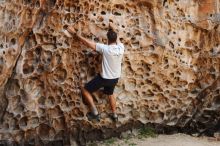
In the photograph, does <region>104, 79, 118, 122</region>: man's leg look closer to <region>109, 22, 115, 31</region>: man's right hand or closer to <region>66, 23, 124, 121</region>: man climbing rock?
<region>66, 23, 124, 121</region>: man climbing rock

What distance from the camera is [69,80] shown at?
21.7 feet

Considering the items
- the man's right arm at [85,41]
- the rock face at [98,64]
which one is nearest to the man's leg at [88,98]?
the rock face at [98,64]

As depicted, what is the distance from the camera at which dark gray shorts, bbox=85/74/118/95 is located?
6.48 metres

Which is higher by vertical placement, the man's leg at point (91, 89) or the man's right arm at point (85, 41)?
the man's right arm at point (85, 41)

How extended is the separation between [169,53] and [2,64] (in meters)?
2.37

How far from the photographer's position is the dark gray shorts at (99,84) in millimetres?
6477

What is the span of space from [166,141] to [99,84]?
1378 mm

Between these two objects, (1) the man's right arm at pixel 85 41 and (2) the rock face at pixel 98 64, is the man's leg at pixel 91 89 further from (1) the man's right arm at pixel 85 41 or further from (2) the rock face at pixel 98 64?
(1) the man's right arm at pixel 85 41

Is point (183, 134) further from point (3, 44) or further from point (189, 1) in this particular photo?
point (3, 44)

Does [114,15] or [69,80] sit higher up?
[114,15]

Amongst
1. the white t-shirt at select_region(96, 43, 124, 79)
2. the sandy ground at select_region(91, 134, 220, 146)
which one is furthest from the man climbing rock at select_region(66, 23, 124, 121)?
the sandy ground at select_region(91, 134, 220, 146)

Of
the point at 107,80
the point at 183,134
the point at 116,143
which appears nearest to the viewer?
the point at 107,80

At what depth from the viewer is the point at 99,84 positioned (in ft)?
21.2

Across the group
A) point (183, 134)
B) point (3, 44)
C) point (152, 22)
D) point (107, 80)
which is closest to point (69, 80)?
point (107, 80)
